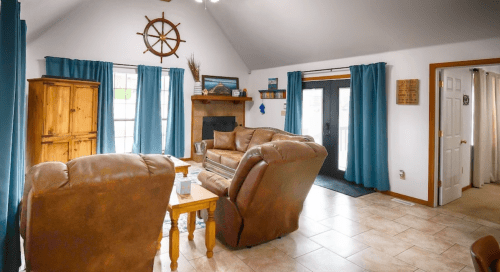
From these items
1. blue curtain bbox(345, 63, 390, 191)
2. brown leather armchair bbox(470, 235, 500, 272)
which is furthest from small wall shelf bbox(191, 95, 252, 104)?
brown leather armchair bbox(470, 235, 500, 272)

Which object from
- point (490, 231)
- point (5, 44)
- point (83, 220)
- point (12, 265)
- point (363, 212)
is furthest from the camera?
point (363, 212)

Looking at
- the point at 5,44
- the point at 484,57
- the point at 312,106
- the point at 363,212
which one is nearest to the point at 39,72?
the point at 5,44

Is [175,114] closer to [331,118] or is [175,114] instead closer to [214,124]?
[214,124]

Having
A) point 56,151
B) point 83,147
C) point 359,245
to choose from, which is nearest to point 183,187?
point 359,245

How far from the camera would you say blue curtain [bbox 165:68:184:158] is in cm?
685

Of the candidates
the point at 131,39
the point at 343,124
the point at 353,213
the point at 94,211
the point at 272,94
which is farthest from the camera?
the point at 272,94

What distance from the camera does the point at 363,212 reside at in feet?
13.4

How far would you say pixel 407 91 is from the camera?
184 inches

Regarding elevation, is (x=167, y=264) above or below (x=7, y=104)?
below

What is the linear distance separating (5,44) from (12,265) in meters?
1.42

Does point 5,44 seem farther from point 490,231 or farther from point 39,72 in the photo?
point 490,231

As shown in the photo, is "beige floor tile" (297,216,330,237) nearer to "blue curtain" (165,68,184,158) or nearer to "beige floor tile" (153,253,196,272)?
"beige floor tile" (153,253,196,272)

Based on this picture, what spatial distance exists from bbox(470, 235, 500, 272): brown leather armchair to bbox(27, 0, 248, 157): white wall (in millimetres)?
6373

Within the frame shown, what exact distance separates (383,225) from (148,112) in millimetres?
5068
